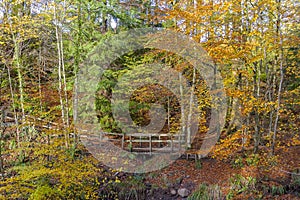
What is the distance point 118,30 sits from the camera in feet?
31.9

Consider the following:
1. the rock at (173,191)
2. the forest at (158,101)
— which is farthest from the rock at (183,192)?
the rock at (173,191)

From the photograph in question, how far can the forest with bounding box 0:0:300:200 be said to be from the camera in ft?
21.0

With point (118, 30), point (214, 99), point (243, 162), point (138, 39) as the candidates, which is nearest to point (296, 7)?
point (214, 99)

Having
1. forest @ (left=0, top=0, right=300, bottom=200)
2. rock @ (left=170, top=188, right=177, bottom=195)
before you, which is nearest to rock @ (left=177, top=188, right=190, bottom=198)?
forest @ (left=0, top=0, right=300, bottom=200)

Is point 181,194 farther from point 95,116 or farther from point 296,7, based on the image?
point 296,7

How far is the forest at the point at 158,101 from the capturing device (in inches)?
252

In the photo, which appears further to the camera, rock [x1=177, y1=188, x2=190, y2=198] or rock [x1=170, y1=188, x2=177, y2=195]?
rock [x1=170, y1=188, x2=177, y2=195]

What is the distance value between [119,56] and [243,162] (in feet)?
19.2

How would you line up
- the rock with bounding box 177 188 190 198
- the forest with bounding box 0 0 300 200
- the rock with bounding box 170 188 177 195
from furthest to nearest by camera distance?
1. the rock with bounding box 170 188 177 195
2. the rock with bounding box 177 188 190 198
3. the forest with bounding box 0 0 300 200

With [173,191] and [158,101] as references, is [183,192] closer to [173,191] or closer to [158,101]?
[173,191]

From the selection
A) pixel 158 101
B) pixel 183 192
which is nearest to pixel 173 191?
pixel 183 192

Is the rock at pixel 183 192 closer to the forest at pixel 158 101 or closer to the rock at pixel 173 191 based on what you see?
the forest at pixel 158 101

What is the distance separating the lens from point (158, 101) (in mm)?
10688

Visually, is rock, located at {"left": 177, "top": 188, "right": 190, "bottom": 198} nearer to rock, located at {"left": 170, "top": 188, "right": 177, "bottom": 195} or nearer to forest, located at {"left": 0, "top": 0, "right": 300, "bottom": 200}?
forest, located at {"left": 0, "top": 0, "right": 300, "bottom": 200}
